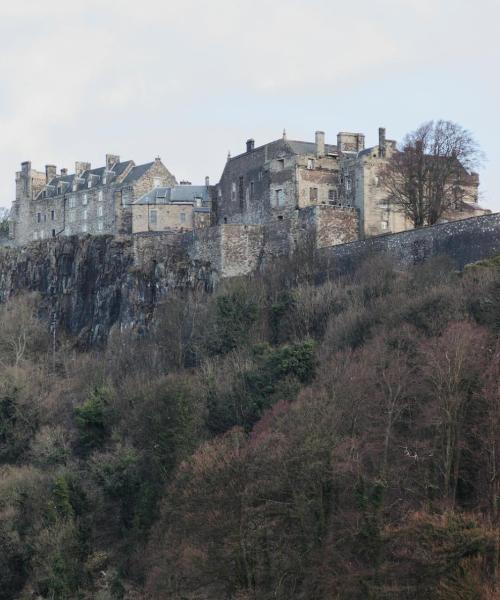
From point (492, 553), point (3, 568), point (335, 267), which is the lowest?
point (3, 568)

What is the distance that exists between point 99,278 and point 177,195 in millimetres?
6161

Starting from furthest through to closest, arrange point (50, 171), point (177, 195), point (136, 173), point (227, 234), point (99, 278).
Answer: point (50, 171) → point (136, 173) → point (177, 195) → point (99, 278) → point (227, 234)

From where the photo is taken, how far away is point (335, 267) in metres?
44.6

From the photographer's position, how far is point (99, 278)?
53656 mm

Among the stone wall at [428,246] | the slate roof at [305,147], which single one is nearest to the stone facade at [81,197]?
the slate roof at [305,147]

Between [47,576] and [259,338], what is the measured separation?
13.2m

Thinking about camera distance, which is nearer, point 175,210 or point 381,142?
point 381,142

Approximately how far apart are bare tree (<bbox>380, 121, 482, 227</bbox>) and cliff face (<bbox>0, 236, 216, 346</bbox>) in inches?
338

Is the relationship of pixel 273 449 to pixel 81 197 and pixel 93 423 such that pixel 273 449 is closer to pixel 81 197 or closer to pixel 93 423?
pixel 93 423

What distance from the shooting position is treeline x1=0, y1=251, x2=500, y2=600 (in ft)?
84.4

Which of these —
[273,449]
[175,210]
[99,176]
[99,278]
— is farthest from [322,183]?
[273,449]

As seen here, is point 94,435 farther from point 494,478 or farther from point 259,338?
point 494,478

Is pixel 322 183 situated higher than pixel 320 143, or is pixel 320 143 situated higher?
pixel 320 143

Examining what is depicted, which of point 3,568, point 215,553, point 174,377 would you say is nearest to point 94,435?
point 174,377
